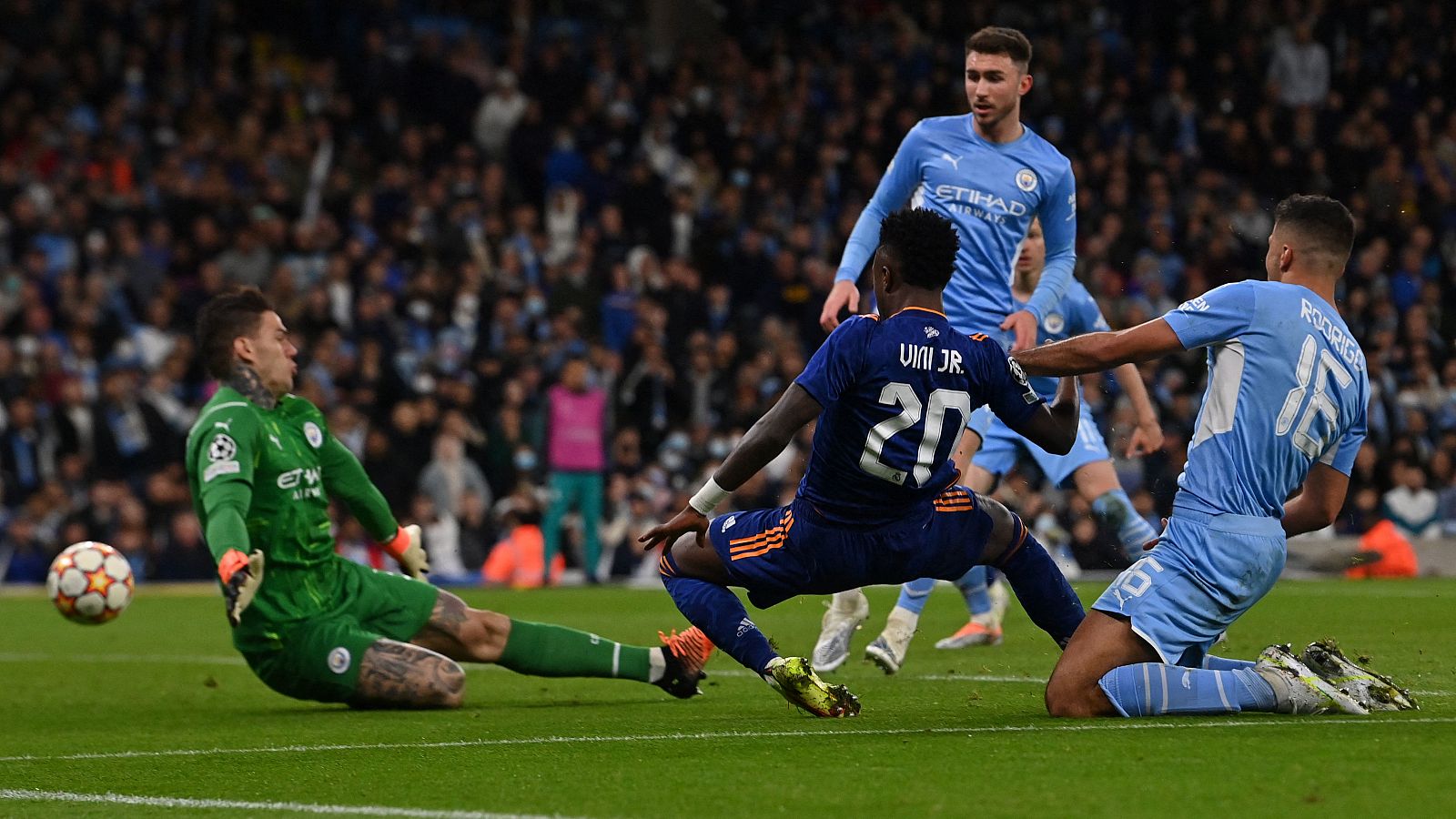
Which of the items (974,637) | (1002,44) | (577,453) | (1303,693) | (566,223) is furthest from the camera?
(566,223)

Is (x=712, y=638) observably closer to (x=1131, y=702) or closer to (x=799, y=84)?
(x=1131, y=702)

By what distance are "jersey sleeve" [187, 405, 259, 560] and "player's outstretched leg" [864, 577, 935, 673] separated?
2.83 m

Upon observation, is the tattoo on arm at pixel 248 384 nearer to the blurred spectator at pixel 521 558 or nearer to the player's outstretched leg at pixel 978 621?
the player's outstretched leg at pixel 978 621

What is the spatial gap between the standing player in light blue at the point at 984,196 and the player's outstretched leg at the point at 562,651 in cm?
91

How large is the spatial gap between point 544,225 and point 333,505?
459 centimetres

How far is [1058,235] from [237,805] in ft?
16.9

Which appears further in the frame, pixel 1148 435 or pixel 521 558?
pixel 521 558

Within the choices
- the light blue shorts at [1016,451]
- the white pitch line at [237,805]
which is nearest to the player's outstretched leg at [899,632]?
the light blue shorts at [1016,451]

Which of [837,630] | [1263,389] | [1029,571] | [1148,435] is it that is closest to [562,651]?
[837,630]

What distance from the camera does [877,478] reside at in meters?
6.45

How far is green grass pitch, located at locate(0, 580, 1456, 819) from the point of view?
15.2ft

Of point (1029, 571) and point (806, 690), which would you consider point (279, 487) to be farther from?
point (1029, 571)

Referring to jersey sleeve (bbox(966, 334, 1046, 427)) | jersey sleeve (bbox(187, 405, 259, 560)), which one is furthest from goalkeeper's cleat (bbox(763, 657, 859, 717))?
jersey sleeve (bbox(187, 405, 259, 560))

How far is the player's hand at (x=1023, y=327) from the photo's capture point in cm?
789
